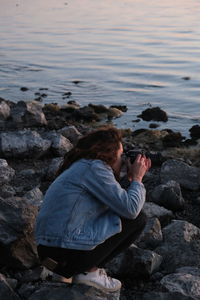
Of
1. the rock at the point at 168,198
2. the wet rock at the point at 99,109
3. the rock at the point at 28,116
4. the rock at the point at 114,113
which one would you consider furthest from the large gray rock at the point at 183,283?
the wet rock at the point at 99,109

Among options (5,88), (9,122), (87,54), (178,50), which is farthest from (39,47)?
(9,122)

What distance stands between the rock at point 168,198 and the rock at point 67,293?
3.11 metres

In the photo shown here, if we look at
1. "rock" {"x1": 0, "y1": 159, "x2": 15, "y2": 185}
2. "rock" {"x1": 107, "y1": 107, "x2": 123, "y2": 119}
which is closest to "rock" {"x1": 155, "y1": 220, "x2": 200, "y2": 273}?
"rock" {"x1": 0, "y1": 159, "x2": 15, "y2": 185}

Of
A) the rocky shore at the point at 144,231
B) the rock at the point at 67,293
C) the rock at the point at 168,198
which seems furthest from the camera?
the rock at the point at 168,198

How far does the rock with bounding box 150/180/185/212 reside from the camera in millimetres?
7781

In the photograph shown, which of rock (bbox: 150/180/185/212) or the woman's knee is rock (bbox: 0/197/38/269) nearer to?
the woman's knee

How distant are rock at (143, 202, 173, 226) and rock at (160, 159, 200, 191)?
136cm

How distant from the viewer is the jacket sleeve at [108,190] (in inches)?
180

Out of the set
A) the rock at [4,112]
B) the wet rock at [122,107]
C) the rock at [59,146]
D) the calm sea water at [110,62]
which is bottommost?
the calm sea water at [110,62]

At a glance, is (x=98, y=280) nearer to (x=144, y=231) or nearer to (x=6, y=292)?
(x=6, y=292)

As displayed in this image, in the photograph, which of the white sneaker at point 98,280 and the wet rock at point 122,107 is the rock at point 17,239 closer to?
the white sneaker at point 98,280

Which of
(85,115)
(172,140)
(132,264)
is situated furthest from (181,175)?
(85,115)

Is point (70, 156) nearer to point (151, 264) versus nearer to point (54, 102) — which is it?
point (151, 264)

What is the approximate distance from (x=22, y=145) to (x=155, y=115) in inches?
232
